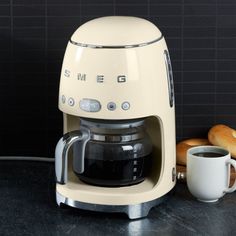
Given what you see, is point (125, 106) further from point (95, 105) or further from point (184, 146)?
point (184, 146)

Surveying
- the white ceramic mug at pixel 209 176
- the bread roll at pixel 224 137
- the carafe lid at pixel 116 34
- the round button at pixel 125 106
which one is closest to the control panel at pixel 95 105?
the round button at pixel 125 106

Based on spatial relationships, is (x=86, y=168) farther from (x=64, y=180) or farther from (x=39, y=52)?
(x=39, y=52)

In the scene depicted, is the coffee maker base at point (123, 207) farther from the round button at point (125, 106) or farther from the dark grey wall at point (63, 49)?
the dark grey wall at point (63, 49)

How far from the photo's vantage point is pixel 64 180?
150 cm

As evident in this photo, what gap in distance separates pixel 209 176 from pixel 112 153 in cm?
20

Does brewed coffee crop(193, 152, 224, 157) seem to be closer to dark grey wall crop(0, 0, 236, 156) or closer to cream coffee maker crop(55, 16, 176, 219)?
cream coffee maker crop(55, 16, 176, 219)

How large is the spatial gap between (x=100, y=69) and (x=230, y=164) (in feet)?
1.09

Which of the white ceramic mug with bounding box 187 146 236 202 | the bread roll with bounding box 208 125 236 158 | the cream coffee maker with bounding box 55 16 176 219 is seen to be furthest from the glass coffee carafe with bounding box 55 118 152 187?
the bread roll with bounding box 208 125 236 158

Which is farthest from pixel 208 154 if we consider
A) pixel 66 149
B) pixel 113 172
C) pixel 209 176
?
pixel 66 149

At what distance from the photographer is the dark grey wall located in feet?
5.72

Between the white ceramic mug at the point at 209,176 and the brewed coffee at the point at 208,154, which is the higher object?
the brewed coffee at the point at 208,154

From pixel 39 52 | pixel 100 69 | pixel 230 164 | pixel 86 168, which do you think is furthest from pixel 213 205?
pixel 39 52

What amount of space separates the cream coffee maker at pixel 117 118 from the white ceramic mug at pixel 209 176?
40 mm

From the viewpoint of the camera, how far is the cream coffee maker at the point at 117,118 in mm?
1447
